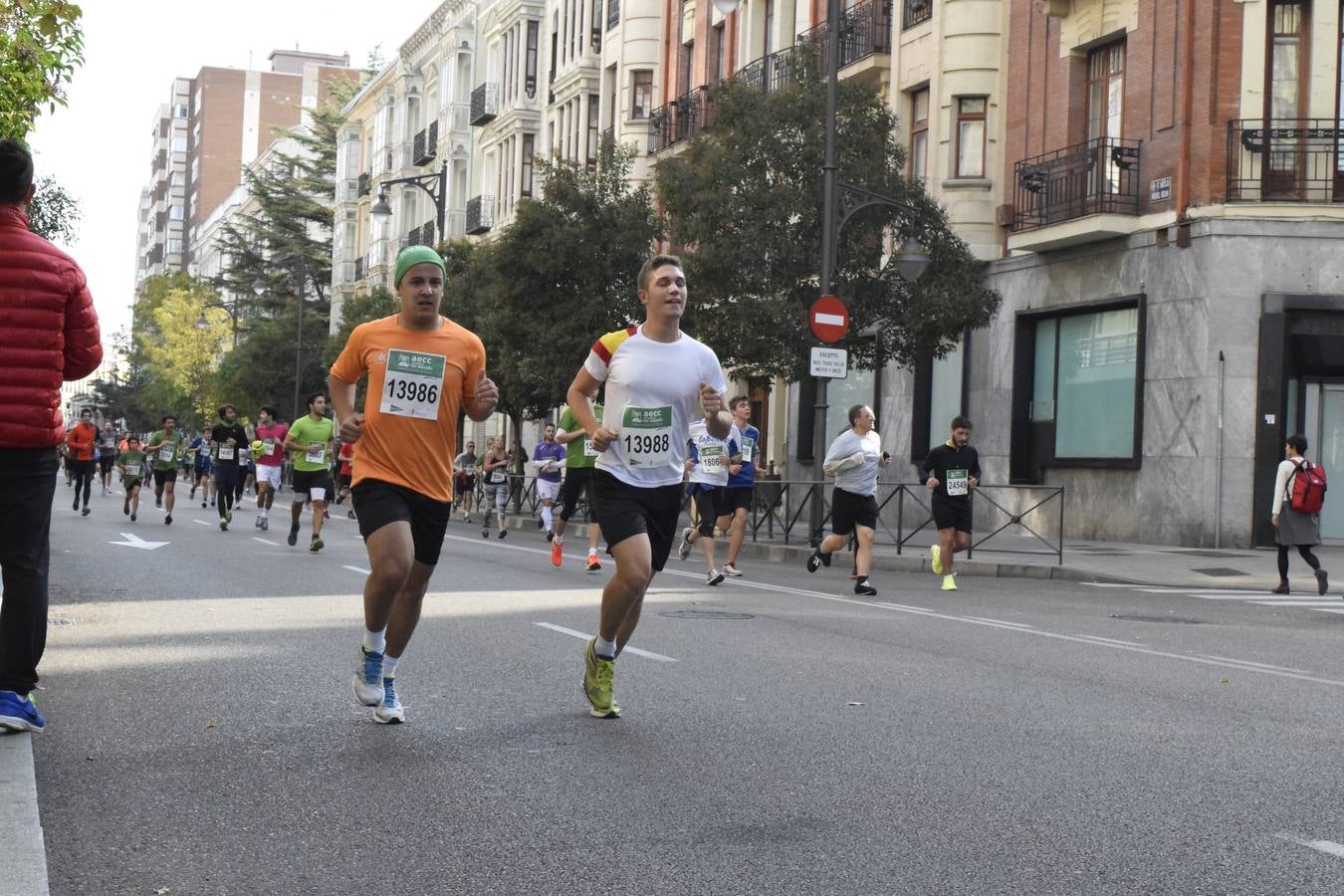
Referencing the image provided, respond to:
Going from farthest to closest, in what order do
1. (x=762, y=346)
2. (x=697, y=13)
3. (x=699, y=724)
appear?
(x=697, y=13)
(x=762, y=346)
(x=699, y=724)

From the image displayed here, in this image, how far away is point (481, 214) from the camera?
62.1 metres

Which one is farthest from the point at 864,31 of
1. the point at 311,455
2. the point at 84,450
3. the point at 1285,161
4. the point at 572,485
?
the point at 572,485

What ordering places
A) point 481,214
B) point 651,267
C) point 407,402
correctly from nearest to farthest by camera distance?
point 407,402
point 651,267
point 481,214

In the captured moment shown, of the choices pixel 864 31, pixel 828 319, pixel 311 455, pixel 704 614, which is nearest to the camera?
pixel 704 614

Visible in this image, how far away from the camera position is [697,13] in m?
44.5

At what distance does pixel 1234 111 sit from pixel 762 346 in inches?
303

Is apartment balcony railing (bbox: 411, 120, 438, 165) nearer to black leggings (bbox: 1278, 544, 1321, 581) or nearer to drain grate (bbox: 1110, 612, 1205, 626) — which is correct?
black leggings (bbox: 1278, 544, 1321, 581)

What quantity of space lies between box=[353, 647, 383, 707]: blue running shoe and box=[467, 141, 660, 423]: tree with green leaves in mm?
26449

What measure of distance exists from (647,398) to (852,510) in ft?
32.0

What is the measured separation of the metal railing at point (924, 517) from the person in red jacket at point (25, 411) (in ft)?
48.4

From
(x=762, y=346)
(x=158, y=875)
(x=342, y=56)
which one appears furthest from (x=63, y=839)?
(x=342, y=56)

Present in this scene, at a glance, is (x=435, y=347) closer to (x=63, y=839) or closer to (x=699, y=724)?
(x=699, y=724)

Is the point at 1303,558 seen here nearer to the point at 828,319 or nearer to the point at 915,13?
the point at 828,319

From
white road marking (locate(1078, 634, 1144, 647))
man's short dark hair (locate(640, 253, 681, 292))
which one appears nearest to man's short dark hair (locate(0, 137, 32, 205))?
man's short dark hair (locate(640, 253, 681, 292))
